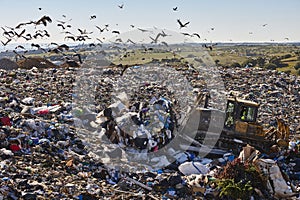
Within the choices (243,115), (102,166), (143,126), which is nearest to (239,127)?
(243,115)

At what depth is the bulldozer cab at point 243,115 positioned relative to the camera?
7.75 meters

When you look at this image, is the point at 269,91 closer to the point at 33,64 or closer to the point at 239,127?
the point at 239,127

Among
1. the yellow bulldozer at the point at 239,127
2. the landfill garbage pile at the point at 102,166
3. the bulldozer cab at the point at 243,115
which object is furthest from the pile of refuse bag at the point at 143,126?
the bulldozer cab at the point at 243,115

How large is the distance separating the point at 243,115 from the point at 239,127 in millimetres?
264

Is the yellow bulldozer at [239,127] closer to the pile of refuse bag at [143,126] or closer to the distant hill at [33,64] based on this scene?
the pile of refuse bag at [143,126]

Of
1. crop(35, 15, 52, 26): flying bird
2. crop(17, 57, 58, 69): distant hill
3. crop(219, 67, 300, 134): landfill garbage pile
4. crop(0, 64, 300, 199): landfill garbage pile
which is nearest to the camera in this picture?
crop(0, 64, 300, 199): landfill garbage pile

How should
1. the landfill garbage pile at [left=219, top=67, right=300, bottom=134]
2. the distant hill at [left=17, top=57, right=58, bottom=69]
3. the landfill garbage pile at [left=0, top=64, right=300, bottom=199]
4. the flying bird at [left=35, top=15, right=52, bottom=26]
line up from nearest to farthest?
1. the landfill garbage pile at [left=0, top=64, right=300, bottom=199]
2. the flying bird at [left=35, top=15, right=52, bottom=26]
3. the landfill garbage pile at [left=219, top=67, right=300, bottom=134]
4. the distant hill at [left=17, top=57, right=58, bottom=69]

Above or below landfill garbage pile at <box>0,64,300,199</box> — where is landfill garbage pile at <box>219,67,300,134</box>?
above

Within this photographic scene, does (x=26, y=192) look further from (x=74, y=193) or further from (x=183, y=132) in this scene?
(x=183, y=132)

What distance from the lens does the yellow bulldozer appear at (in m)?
7.79

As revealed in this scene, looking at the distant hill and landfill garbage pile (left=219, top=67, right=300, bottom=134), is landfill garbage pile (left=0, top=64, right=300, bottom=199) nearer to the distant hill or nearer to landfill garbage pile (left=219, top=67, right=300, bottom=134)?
landfill garbage pile (left=219, top=67, right=300, bottom=134)

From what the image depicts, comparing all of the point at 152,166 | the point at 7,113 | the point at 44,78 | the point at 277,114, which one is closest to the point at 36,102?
the point at 7,113

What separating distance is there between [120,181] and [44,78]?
932 centimetres

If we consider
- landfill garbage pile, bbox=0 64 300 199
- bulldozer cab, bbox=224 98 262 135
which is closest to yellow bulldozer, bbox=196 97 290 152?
bulldozer cab, bbox=224 98 262 135
